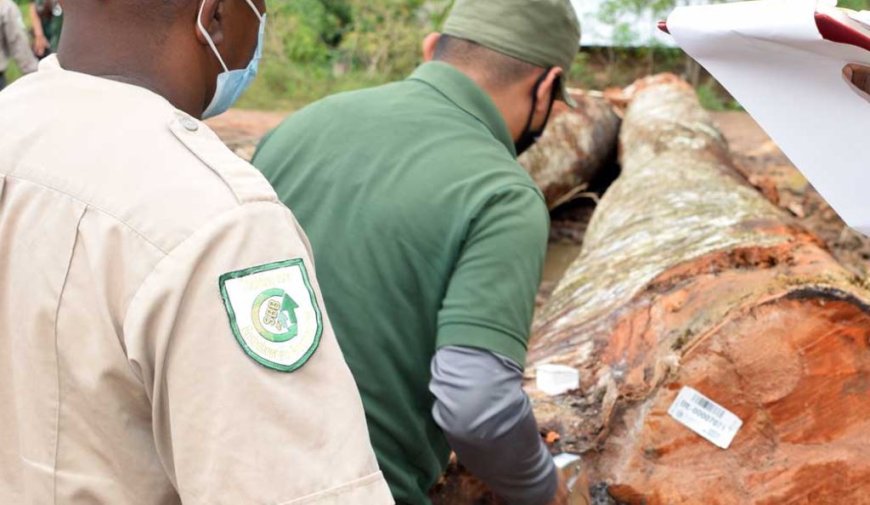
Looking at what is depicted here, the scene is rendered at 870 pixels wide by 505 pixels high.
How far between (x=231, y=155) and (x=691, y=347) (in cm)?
167

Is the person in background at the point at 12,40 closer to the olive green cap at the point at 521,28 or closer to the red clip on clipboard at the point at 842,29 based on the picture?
the olive green cap at the point at 521,28

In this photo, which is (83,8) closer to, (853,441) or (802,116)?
(802,116)

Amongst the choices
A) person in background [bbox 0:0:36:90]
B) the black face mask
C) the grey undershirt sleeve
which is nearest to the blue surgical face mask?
the grey undershirt sleeve

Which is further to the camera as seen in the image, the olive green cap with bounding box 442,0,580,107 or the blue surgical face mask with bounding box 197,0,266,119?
the olive green cap with bounding box 442,0,580,107

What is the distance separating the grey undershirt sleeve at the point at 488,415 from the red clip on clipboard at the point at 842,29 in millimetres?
985

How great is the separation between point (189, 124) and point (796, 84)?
2.81 feet

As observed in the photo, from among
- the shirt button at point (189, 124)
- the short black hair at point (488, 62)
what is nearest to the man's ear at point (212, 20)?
the shirt button at point (189, 124)

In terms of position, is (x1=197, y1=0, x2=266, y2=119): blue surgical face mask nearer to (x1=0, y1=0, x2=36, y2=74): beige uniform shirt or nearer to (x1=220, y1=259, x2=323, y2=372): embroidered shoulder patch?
(x1=220, y1=259, x2=323, y2=372): embroidered shoulder patch

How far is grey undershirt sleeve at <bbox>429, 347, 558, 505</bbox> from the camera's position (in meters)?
2.05

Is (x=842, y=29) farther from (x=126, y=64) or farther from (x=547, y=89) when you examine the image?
(x=547, y=89)

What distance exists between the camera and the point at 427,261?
2.14 meters

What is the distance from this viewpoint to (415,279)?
2.17 metres

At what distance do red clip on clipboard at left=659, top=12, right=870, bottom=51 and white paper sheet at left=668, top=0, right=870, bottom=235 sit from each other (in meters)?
0.03

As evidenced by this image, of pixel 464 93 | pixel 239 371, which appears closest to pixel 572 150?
pixel 464 93
